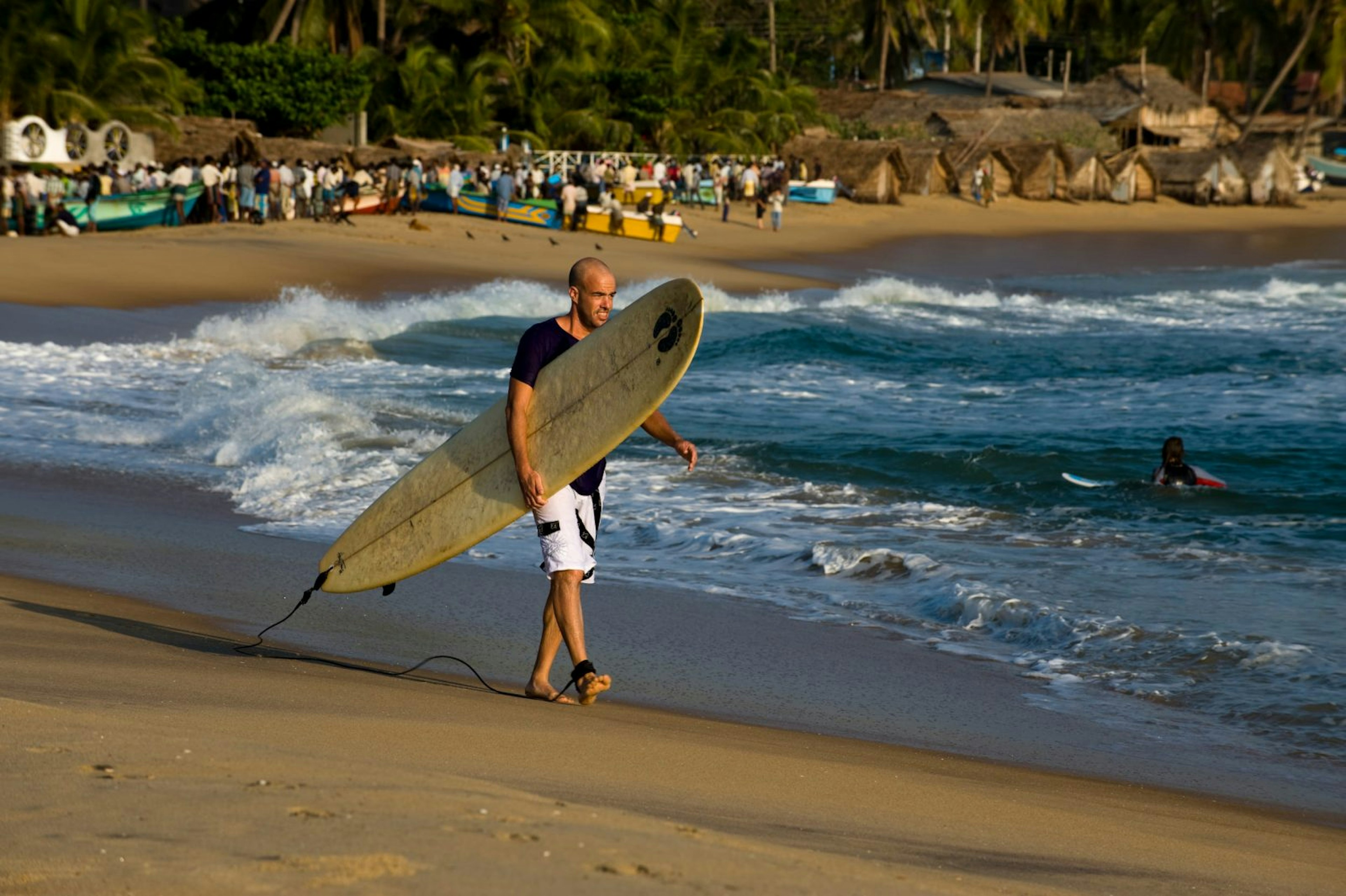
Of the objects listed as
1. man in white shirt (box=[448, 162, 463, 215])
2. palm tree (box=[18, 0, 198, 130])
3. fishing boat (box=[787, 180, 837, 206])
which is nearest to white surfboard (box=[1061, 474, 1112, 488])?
man in white shirt (box=[448, 162, 463, 215])

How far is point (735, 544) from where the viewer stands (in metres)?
8.14

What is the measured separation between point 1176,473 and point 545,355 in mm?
6898

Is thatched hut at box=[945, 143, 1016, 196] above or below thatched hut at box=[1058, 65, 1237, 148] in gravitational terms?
below

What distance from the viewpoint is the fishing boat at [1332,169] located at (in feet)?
221

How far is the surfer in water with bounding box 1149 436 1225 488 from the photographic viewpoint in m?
10.3

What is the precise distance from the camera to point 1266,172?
182ft

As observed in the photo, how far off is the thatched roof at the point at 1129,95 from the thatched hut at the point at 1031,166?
9057 millimetres

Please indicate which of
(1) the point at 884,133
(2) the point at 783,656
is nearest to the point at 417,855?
(2) the point at 783,656

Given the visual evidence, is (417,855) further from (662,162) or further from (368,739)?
(662,162)

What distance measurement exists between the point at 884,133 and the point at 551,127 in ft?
58.3

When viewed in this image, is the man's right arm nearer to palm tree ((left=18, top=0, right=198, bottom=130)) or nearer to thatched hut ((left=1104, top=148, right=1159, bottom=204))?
palm tree ((left=18, top=0, right=198, bottom=130))

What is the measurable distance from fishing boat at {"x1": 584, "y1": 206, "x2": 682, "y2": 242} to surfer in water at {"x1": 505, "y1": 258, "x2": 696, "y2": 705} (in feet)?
90.7

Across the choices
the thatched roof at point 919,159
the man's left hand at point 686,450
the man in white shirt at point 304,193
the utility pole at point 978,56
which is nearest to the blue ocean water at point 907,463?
the man's left hand at point 686,450

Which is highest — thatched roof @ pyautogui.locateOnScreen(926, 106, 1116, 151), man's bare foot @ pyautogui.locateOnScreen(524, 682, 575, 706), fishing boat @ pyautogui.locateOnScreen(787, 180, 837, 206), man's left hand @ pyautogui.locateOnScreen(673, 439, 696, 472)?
thatched roof @ pyautogui.locateOnScreen(926, 106, 1116, 151)
